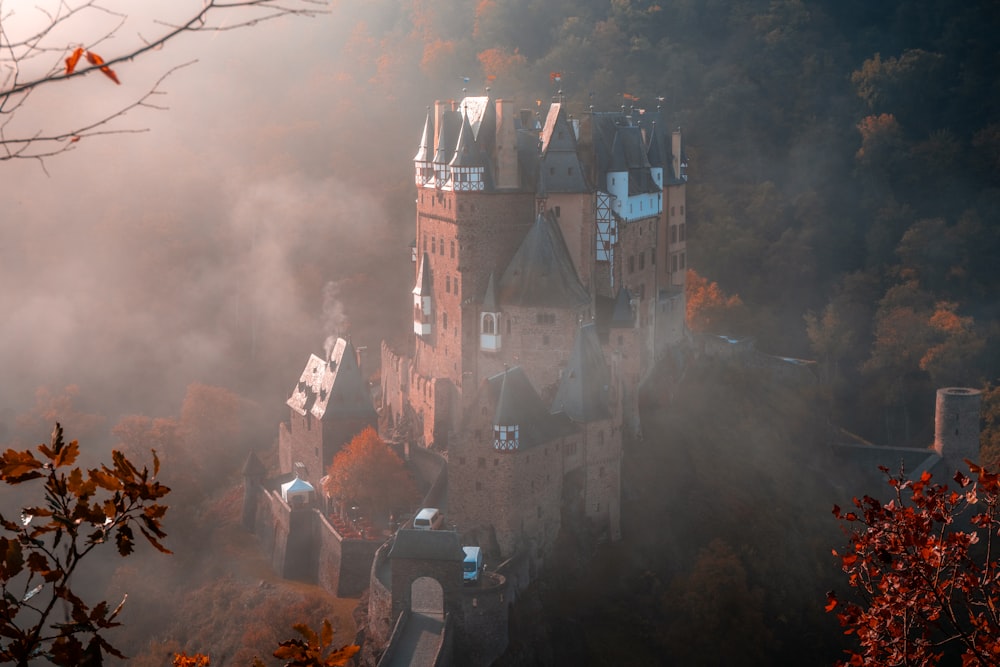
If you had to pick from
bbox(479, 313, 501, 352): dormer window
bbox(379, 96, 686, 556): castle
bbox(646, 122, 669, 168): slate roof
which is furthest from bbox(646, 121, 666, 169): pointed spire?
bbox(479, 313, 501, 352): dormer window

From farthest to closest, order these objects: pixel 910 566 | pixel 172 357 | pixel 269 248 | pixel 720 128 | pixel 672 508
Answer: pixel 720 128 → pixel 269 248 → pixel 172 357 → pixel 672 508 → pixel 910 566

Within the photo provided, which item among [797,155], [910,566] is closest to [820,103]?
[797,155]

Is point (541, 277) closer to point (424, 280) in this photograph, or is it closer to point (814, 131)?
point (424, 280)

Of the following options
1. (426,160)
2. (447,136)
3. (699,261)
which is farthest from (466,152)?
(699,261)

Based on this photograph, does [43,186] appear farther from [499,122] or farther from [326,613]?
[326,613]

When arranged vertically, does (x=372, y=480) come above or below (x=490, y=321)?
below

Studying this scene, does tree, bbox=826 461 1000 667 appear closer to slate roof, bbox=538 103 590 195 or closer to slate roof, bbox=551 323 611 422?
slate roof, bbox=551 323 611 422
